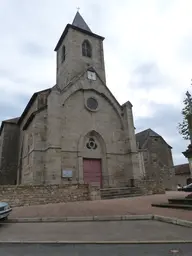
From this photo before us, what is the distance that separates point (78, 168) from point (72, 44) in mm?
13724

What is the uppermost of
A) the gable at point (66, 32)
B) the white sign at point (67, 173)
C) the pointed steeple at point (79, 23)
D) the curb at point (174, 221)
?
the pointed steeple at point (79, 23)

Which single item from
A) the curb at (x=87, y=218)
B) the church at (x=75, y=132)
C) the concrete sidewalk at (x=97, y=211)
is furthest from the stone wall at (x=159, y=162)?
the curb at (x=87, y=218)

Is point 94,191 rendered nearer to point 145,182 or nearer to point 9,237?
point 145,182

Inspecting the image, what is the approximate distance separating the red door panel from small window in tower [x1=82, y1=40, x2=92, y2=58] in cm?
1231

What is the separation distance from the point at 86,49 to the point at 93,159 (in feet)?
42.6

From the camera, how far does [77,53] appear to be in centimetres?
2294

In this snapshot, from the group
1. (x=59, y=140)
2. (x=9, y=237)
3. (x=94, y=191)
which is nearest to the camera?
(x=9, y=237)

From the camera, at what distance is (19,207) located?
1124cm

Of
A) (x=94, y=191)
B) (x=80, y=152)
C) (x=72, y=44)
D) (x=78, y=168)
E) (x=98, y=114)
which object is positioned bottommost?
(x=94, y=191)

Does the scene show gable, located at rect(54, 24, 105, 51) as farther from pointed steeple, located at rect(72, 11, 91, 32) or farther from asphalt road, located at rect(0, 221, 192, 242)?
asphalt road, located at rect(0, 221, 192, 242)

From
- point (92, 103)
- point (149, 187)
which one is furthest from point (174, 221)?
point (92, 103)
